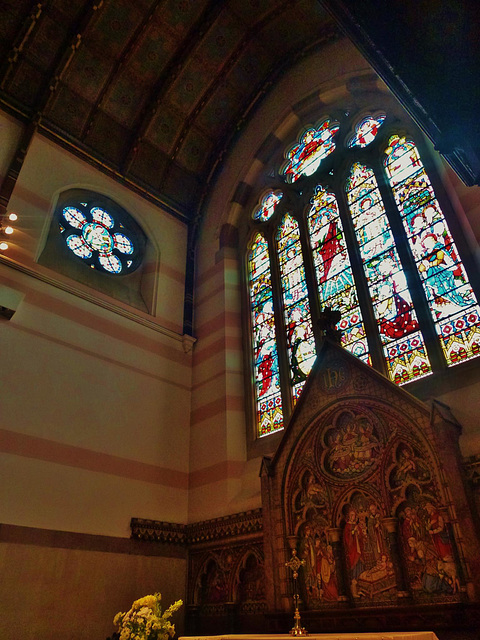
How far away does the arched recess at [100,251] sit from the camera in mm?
8750

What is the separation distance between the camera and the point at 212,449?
7945 mm

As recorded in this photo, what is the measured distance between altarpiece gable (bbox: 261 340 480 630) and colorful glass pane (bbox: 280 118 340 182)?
179 inches

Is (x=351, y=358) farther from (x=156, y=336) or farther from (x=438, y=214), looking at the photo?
(x=156, y=336)

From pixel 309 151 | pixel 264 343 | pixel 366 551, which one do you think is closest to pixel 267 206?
pixel 309 151

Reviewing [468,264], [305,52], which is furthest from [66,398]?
[305,52]

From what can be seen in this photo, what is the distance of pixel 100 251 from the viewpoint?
9.46 m

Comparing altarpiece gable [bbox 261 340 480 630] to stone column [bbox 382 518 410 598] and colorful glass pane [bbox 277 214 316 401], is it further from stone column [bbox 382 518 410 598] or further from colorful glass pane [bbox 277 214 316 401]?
colorful glass pane [bbox 277 214 316 401]

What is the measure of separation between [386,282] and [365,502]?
3097 mm

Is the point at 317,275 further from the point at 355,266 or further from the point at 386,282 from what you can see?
the point at 386,282

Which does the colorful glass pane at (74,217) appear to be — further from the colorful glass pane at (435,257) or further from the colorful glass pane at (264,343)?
the colorful glass pane at (435,257)

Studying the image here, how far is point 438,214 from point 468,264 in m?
1.07

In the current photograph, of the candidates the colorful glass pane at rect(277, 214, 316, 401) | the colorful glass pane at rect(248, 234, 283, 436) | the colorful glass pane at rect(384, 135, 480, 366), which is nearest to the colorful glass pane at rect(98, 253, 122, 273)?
the colorful glass pane at rect(248, 234, 283, 436)

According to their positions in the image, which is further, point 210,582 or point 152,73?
point 152,73

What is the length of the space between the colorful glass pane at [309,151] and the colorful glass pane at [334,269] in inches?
32.0
